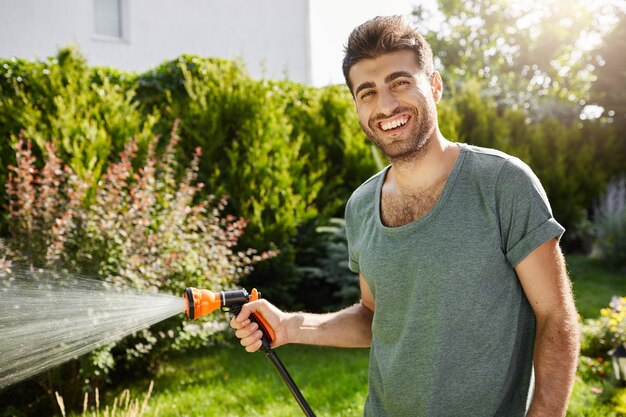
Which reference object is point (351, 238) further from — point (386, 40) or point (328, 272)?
point (328, 272)

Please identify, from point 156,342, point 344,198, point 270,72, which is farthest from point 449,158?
point 270,72

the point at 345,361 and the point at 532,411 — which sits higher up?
the point at 532,411

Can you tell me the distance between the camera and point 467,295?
175 cm

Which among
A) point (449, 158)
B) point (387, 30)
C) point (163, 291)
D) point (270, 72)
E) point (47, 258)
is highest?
point (270, 72)

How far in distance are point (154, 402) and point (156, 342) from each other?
19.2 inches

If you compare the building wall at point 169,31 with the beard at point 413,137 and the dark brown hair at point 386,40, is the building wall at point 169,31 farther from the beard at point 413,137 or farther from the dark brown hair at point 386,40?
the beard at point 413,137

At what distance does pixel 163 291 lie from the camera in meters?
4.86

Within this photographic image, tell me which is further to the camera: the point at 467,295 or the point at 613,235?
the point at 613,235

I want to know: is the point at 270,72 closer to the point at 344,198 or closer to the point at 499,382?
the point at 344,198

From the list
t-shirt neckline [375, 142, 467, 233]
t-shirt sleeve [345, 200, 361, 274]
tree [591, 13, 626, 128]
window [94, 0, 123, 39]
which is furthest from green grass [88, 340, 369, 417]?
tree [591, 13, 626, 128]

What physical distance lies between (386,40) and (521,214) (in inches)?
27.4

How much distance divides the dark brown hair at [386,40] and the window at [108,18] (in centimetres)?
1085

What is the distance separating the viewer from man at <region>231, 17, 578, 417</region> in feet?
5.43

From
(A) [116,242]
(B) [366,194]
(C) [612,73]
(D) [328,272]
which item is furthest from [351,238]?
(C) [612,73]
